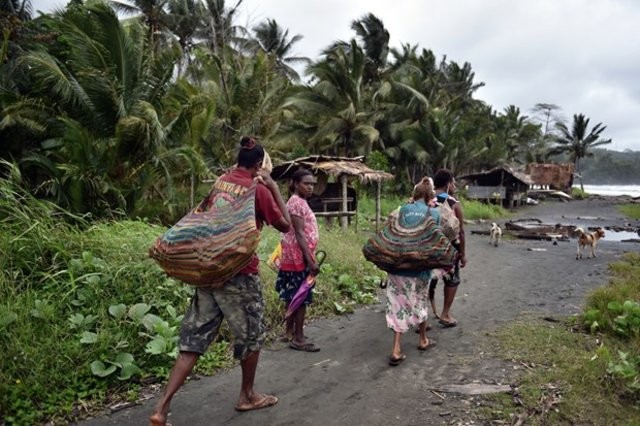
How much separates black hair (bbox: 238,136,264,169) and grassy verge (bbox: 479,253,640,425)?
2416 millimetres

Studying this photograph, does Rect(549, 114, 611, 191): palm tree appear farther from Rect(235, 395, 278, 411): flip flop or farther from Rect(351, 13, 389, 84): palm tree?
Rect(235, 395, 278, 411): flip flop

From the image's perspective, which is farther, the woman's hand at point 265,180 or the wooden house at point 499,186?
the wooden house at point 499,186

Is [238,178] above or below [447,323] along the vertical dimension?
above

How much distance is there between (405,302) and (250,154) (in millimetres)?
2118

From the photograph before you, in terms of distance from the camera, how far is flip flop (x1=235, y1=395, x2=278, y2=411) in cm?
319

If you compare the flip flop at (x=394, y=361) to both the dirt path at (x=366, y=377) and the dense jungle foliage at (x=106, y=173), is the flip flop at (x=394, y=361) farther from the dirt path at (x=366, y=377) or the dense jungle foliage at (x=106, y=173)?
the dense jungle foliage at (x=106, y=173)

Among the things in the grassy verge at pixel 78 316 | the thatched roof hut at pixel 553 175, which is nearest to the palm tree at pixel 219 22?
the grassy verge at pixel 78 316

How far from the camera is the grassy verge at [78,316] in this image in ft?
10.6

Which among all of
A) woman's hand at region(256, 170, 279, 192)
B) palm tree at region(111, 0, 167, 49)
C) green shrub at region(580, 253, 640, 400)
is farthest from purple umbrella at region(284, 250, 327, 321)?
palm tree at region(111, 0, 167, 49)

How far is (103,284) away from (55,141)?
570 centimetres

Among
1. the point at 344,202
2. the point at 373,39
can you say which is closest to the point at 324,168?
the point at 344,202

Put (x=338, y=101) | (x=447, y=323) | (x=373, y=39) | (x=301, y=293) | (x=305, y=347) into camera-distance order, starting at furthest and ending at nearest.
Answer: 1. (x=373, y=39)
2. (x=338, y=101)
3. (x=447, y=323)
4. (x=305, y=347)
5. (x=301, y=293)

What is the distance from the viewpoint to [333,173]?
10.7m

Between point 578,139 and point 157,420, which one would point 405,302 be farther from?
point 578,139
